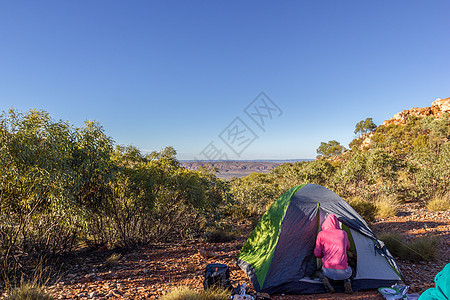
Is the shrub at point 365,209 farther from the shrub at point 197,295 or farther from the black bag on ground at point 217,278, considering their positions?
the shrub at point 197,295

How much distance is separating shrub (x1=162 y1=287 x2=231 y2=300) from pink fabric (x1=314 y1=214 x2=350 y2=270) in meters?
1.99

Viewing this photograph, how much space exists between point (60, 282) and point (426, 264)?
7.68 meters

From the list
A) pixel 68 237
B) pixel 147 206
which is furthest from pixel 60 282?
pixel 147 206

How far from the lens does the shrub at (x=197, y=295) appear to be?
3418 millimetres

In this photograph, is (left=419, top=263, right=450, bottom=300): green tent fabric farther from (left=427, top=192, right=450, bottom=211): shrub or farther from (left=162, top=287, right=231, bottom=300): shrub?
(left=427, top=192, right=450, bottom=211): shrub

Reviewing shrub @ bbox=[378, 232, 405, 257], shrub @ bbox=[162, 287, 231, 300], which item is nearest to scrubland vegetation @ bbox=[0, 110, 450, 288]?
shrub @ bbox=[162, 287, 231, 300]

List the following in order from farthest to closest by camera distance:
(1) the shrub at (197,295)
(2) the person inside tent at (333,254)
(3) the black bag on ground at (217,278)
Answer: (2) the person inside tent at (333,254) → (3) the black bag on ground at (217,278) → (1) the shrub at (197,295)

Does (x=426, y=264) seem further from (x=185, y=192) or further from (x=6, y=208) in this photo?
(x=6, y=208)

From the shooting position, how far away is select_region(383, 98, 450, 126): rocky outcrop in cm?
4823

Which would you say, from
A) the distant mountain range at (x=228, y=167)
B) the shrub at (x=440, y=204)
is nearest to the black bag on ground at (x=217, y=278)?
the distant mountain range at (x=228, y=167)

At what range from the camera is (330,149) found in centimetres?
4841

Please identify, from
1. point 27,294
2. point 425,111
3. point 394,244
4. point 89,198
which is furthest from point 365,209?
point 425,111

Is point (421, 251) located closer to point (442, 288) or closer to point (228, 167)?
point (442, 288)

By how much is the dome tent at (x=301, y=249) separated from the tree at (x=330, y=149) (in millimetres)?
45948
